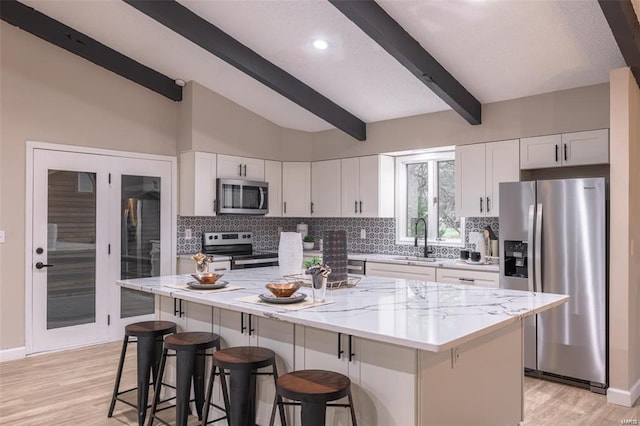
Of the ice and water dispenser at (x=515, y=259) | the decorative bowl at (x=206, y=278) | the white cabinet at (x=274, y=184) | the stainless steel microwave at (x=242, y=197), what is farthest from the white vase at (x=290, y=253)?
the white cabinet at (x=274, y=184)

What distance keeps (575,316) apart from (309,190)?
139 inches

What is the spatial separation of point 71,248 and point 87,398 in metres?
1.83

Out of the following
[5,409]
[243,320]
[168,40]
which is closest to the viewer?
[243,320]

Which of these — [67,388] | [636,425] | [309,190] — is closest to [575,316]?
[636,425]

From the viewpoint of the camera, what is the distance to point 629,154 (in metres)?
3.46

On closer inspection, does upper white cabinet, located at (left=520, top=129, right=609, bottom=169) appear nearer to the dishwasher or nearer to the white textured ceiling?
the white textured ceiling

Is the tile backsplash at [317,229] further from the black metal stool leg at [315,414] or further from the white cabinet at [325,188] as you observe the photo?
the black metal stool leg at [315,414]

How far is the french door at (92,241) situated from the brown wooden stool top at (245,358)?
3009 millimetres

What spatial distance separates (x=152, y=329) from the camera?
312 cm

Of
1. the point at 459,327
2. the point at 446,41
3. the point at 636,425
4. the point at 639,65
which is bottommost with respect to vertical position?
the point at 636,425

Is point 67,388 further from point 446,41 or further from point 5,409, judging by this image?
point 446,41

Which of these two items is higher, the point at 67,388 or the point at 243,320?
the point at 243,320

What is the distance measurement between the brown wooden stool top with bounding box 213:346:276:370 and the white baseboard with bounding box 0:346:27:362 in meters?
3.02

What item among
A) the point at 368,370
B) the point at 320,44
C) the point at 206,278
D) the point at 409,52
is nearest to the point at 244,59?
the point at 320,44
